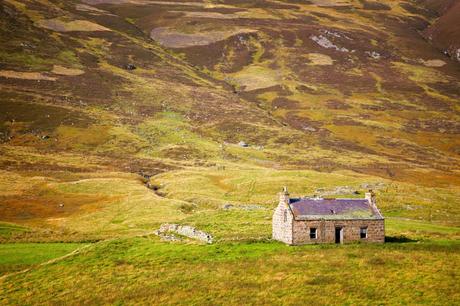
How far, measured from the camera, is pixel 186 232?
63.0 m

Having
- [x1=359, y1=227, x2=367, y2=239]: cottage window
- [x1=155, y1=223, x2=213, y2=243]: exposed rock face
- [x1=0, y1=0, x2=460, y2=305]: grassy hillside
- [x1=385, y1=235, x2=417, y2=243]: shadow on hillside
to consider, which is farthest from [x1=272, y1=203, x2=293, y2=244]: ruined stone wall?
[x1=385, y1=235, x2=417, y2=243]: shadow on hillside

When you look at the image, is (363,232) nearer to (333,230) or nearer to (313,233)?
(333,230)

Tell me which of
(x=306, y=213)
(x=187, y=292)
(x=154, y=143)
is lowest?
(x=187, y=292)

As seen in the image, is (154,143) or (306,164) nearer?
(306,164)

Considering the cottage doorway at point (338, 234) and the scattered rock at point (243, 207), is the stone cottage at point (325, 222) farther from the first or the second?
the scattered rock at point (243, 207)

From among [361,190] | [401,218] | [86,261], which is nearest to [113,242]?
[86,261]

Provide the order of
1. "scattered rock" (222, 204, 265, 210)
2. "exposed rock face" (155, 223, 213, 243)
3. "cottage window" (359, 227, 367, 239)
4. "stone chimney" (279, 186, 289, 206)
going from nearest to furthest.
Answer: "stone chimney" (279, 186, 289, 206) < "cottage window" (359, 227, 367, 239) < "exposed rock face" (155, 223, 213, 243) < "scattered rock" (222, 204, 265, 210)

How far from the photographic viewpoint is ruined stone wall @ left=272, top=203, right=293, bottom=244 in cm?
5553

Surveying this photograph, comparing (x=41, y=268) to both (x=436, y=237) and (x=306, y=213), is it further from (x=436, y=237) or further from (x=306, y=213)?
(x=436, y=237)

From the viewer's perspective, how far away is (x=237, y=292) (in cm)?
4200

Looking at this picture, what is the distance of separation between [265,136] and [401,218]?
109 meters

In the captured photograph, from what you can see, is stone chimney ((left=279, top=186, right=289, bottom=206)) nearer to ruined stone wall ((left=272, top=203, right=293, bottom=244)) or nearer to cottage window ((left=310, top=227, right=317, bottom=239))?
ruined stone wall ((left=272, top=203, right=293, bottom=244))

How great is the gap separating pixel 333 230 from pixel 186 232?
18101mm

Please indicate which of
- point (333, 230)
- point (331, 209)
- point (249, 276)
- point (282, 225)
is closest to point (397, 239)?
point (333, 230)
